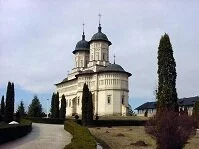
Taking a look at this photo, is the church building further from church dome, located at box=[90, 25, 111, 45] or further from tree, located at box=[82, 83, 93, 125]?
tree, located at box=[82, 83, 93, 125]

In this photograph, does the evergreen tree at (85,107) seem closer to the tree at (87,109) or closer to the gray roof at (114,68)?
the tree at (87,109)

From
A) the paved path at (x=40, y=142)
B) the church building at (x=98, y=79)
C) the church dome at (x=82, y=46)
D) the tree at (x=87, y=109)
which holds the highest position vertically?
the church dome at (x=82, y=46)

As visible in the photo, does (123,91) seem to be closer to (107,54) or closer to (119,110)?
(119,110)

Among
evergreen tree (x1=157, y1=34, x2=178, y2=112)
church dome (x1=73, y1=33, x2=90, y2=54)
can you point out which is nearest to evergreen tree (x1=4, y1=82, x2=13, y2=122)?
evergreen tree (x1=157, y1=34, x2=178, y2=112)

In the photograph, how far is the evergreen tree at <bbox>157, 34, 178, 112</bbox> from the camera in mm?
28344

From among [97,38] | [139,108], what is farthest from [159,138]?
[139,108]

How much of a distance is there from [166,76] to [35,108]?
5876 cm

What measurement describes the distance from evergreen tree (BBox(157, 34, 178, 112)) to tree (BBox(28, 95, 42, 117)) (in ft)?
179

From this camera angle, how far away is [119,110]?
8812cm

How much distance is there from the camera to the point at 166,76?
28.6m

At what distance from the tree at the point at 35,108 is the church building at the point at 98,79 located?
Answer: 912 centimetres

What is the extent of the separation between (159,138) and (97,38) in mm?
76383

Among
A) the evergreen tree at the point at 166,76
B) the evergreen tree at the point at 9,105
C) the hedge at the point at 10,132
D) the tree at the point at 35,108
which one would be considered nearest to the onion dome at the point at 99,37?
the tree at the point at 35,108

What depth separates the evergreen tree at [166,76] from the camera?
28344 millimetres
